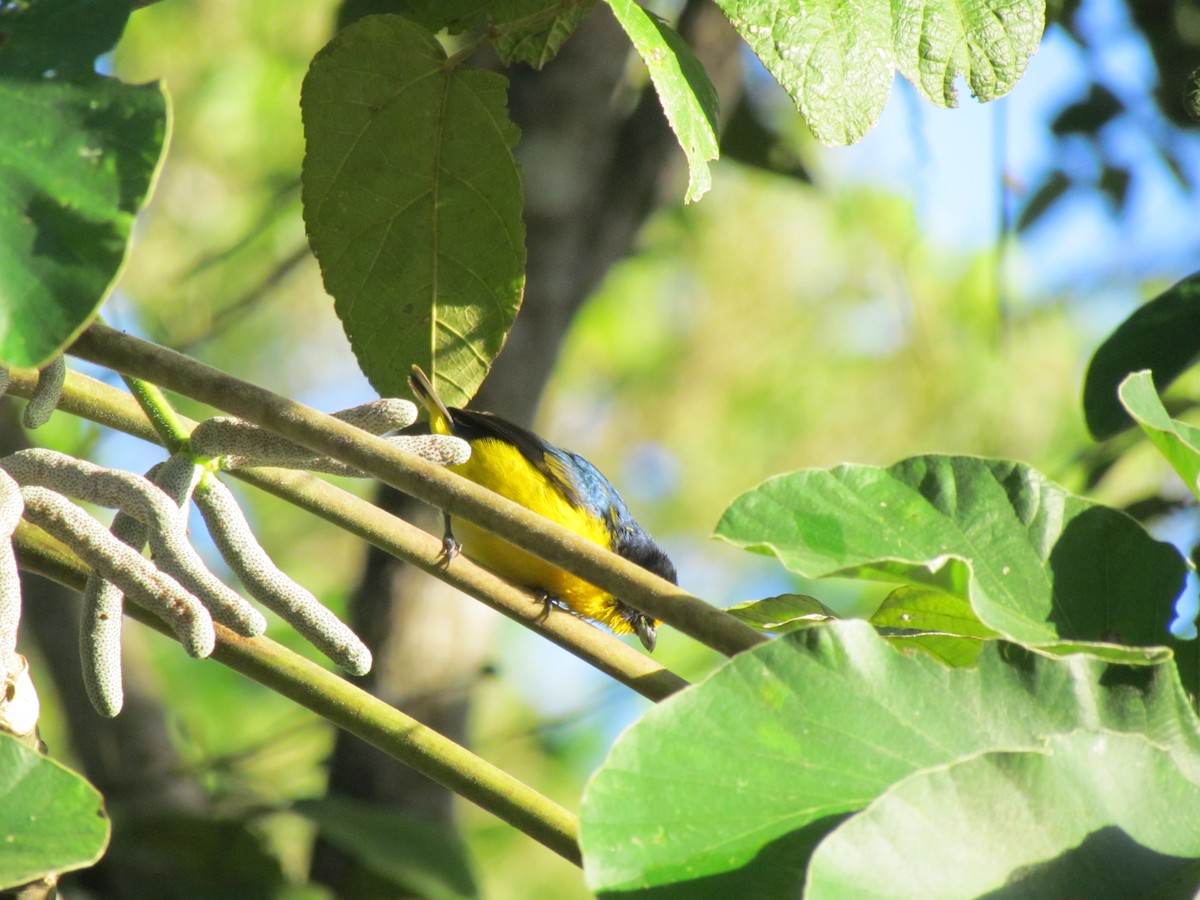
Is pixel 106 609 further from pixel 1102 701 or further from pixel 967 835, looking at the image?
pixel 1102 701

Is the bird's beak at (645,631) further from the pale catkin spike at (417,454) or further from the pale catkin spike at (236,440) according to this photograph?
the pale catkin spike at (236,440)

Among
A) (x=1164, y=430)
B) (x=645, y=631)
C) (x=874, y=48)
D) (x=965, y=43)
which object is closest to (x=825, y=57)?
(x=874, y=48)

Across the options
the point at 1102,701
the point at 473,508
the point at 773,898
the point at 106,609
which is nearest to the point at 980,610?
the point at 1102,701

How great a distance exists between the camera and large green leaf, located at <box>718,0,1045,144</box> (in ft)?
3.25

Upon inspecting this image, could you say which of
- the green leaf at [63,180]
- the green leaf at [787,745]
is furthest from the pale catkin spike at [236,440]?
the green leaf at [787,745]

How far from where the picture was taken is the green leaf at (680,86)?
0.98 meters

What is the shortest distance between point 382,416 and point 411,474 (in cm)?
16

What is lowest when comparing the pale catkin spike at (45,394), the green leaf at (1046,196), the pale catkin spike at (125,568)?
the green leaf at (1046,196)

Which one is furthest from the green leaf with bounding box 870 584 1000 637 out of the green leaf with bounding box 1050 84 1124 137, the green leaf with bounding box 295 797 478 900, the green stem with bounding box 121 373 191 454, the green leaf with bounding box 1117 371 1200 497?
the green leaf with bounding box 1050 84 1124 137

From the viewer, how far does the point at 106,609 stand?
92cm

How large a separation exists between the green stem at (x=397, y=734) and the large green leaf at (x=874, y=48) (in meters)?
0.55

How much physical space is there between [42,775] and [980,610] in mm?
648

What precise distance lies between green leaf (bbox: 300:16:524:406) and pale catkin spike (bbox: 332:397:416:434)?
0.38 m

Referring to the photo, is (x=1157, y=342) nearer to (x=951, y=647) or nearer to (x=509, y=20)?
(x=951, y=647)
